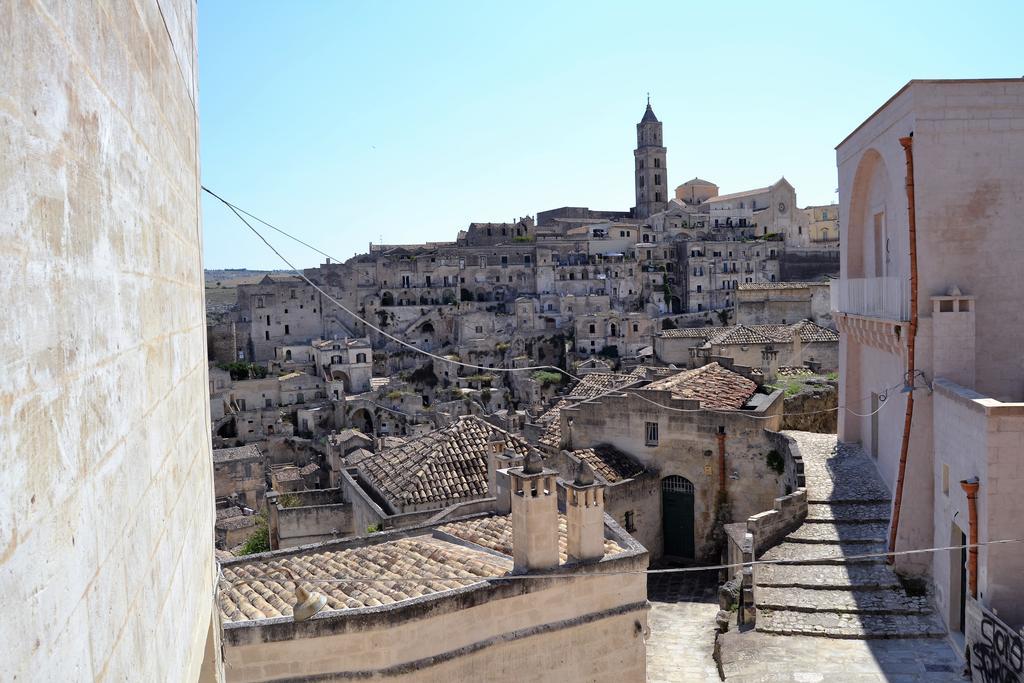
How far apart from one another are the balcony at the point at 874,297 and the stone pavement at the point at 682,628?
5.97 m

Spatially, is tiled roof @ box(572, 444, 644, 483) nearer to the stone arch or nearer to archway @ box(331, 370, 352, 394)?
the stone arch

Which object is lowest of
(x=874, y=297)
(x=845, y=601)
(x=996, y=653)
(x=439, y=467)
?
(x=845, y=601)

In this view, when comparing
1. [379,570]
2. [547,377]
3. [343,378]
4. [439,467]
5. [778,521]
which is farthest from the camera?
[343,378]

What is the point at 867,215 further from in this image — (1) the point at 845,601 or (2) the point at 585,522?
(2) the point at 585,522

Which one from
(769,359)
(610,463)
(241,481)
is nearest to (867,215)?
(610,463)

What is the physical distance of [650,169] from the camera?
101 m

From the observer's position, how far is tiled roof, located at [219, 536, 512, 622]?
8539 mm

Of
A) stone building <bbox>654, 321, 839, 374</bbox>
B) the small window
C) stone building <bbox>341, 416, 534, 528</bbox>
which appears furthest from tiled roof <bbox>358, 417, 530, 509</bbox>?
stone building <bbox>654, 321, 839, 374</bbox>

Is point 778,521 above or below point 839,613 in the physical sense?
above

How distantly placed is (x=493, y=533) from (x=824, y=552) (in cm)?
577

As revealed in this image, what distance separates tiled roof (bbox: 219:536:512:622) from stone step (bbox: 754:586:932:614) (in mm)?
4856

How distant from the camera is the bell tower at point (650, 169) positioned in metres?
101

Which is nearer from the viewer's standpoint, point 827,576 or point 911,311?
point 911,311

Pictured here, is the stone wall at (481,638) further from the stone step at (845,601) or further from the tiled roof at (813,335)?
the tiled roof at (813,335)
